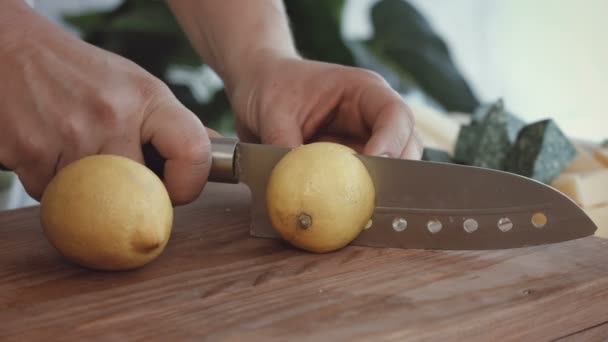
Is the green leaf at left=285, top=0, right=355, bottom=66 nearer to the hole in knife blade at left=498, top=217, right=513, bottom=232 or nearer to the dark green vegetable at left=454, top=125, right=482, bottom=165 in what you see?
the dark green vegetable at left=454, top=125, right=482, bottom=165

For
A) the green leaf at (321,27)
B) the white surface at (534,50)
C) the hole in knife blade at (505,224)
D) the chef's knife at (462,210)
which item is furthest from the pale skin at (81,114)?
the white surface at (534,50)

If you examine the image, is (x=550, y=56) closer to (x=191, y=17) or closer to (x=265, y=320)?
(x=191, y=17)

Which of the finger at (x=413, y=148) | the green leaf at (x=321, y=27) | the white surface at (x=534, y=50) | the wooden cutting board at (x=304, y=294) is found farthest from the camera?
the white surface at (x=534, y=50)

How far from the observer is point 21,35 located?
1.29m

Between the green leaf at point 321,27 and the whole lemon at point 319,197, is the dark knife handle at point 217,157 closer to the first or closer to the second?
the whole lemon at point 319,197

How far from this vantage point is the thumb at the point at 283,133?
1.57 meters

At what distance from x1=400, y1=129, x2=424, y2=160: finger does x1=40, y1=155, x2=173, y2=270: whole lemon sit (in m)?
0.59

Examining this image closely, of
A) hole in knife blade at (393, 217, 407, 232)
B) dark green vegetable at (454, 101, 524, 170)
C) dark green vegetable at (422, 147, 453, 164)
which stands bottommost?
dark green vegetable at (422, 147, 453, 164)

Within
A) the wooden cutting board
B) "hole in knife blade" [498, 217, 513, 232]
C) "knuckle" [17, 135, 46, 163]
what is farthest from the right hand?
"hole in knife blade" [498, 217, 513, 232]

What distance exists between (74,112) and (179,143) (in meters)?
0.19

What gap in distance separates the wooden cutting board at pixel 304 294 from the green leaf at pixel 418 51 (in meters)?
2.11

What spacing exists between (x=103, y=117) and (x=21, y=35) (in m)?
0.21

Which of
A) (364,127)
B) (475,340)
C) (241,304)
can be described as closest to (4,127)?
(241,304)

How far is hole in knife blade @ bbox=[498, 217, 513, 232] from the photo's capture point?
126 centimetres
